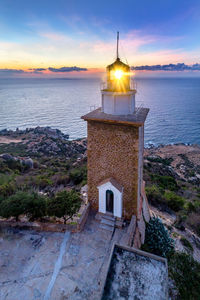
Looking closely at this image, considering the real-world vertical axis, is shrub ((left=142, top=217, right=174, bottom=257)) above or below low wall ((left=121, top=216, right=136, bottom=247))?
below

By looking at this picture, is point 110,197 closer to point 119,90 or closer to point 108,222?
point 108,222

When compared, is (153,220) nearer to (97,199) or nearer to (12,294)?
(97,199)

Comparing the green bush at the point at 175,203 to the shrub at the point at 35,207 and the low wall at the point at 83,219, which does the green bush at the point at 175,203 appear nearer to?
the low wall at the point at 83,219

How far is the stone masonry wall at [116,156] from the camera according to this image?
931cm

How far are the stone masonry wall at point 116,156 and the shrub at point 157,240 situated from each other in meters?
2.09

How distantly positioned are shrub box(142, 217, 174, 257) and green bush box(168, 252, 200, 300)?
0.48 m

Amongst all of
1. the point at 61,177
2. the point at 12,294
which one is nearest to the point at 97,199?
the point at 12,294

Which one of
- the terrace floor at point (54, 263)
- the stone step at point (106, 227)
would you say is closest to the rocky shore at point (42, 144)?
the stone step at point (106, 227)

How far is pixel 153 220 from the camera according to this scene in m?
12.3

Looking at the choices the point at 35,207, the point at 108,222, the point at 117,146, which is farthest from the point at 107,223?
the point at 117,146

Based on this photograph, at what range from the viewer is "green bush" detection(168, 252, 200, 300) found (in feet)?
27.6

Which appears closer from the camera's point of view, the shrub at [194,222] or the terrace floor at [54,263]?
the terrace floor at [54,263]

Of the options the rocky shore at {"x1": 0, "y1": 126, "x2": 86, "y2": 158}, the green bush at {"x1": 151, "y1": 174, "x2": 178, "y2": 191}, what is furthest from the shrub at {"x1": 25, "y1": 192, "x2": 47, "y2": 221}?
the rocky shore at {"x1": 0, "y1": 126, "x2": 86, "y2": 158}

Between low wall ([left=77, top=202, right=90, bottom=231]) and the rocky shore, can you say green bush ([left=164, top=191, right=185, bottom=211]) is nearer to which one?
low wall ([left=77, top=202, right=90, bottom=231])
